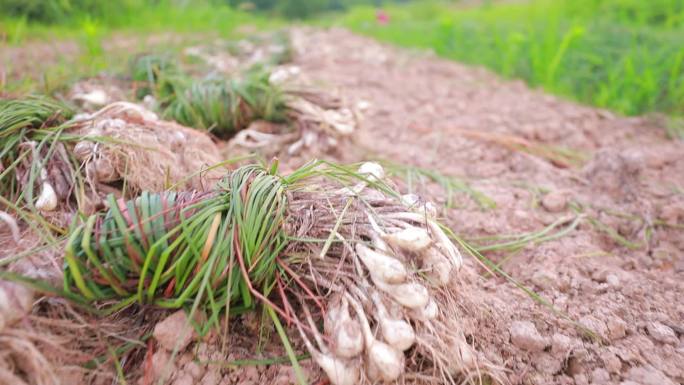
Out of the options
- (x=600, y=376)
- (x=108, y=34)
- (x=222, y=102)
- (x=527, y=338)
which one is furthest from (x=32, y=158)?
(x=108, y=34)

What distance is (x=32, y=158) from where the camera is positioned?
1.32m

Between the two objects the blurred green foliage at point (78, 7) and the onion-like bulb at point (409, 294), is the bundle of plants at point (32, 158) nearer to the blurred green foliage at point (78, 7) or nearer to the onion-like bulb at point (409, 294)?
the onion-like bulb at point (409, 294)

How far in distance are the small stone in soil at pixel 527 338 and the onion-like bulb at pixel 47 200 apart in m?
1.33

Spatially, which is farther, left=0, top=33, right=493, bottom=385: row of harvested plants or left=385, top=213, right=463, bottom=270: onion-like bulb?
left=385, top=213, right=463, bottom=270: onion-like bulb

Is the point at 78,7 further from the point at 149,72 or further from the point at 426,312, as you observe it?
the point at 426,312

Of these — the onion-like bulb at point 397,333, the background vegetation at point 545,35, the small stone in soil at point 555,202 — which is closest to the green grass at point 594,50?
the background vegetation at point 545,35

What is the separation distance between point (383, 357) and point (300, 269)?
0.32 meters

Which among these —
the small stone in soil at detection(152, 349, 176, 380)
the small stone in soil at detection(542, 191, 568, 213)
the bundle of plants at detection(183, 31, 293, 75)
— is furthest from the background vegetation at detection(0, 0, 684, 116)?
the small stone in soil at detection(152, 349, 176, 380)

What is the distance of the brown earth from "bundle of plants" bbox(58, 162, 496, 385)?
136 mm

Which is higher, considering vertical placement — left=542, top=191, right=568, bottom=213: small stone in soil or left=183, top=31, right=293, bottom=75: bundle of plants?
left=183, top=31, right=293, bottom=75: bundle of plants

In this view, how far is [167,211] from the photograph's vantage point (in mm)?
992

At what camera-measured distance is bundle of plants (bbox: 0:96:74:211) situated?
125 cm

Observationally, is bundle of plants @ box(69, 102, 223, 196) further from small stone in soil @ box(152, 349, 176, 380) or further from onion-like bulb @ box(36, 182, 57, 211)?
small stone in soil @ box(152, 349, 176, 380)

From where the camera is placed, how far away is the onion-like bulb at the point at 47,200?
1.20 meters
